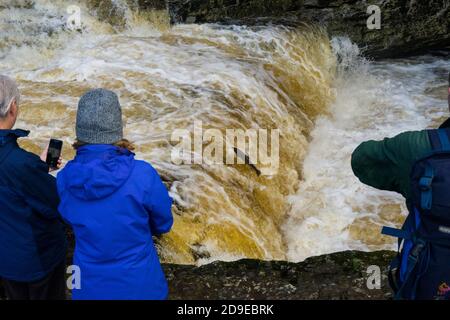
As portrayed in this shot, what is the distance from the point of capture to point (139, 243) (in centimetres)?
206

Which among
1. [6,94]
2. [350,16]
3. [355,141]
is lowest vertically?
[355,141]

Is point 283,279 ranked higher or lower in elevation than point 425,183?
lower

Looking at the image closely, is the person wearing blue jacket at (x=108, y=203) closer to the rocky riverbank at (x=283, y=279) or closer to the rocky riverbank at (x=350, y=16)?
the rocky riverbank at (x=283, y=279)

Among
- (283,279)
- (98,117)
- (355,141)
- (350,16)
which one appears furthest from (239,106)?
(350,16)

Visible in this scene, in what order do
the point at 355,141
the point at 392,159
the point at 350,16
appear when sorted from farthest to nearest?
the point at 350,16
the point at 355,141
the point at 392,159

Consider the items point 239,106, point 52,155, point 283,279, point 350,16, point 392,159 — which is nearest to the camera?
point 392,159

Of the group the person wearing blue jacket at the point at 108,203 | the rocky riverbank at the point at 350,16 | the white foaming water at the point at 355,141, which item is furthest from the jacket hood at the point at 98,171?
the rocky riverbank at the point at 350,16

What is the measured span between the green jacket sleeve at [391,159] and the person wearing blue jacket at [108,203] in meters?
0.84

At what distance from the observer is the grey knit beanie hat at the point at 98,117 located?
6.47 ft

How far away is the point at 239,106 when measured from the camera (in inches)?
255

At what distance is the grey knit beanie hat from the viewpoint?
1.97 metres

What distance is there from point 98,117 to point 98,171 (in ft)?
0.73

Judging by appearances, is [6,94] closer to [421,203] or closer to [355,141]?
[421,203]
